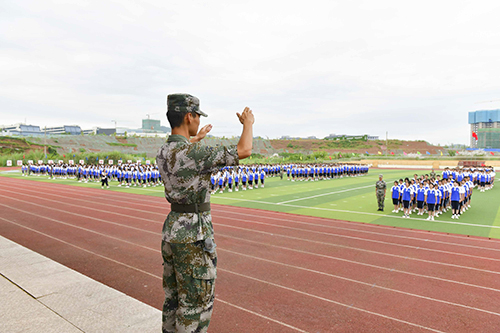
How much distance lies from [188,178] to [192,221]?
33 centimetres

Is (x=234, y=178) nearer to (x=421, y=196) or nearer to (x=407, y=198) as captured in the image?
(x=407, y=198)

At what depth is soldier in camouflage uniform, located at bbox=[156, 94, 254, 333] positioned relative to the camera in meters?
2.37

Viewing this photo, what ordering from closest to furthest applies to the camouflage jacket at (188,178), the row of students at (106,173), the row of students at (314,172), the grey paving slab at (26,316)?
the camouflage jacket at (188,178)
the grey paving slab at (26,316)
the row of students at (106,173)
the row of students at (314,172)

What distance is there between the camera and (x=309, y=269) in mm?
6578

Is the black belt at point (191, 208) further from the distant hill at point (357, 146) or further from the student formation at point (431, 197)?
the distant hill at point (357, 146)

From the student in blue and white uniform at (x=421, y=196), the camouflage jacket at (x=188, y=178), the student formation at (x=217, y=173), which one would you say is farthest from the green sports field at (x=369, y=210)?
the camouflage jacket at (x=188, y=178)

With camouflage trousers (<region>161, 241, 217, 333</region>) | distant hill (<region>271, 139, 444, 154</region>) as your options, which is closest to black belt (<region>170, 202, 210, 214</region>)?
camouflage trousers (<region>161, 241, 217, 333</region>)

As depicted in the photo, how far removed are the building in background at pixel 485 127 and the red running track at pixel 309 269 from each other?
12482 cm

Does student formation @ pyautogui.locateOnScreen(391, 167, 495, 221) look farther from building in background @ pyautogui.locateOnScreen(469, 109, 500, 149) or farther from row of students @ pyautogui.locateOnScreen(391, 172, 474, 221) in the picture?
building in background @ pyautogui.locateOnScreen(469, 109, 500, 149)

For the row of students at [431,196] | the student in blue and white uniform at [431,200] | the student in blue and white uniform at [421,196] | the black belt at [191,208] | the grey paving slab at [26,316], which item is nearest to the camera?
the black belt at [191,208]

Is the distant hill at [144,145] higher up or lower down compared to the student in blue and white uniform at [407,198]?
higher up

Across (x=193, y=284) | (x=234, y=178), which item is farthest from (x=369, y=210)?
(x=193, y=284)

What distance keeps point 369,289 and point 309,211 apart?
8376 millimetres

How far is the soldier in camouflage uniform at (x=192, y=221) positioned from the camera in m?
2.37
